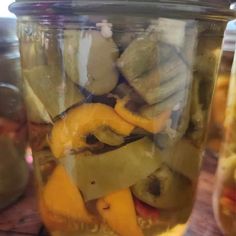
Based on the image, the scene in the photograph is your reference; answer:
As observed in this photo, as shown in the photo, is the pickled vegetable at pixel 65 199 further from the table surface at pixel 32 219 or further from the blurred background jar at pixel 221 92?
the blurred background jar at pixel 221 92

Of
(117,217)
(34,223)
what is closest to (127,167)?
(117,217)

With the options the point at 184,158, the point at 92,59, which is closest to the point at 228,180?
the point at 184,158

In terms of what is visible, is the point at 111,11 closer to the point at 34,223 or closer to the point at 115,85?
the point at 115,85

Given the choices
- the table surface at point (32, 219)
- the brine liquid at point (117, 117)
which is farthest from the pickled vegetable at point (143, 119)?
the table surface at point (32, 219)

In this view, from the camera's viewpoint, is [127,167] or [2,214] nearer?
[127,167]

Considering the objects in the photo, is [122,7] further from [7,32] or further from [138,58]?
[7,32]

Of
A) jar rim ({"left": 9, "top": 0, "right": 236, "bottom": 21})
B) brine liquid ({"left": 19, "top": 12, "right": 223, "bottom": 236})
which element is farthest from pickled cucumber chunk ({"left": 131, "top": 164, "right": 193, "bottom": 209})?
jar rim ({"left": 9, "top": 0, "right": 236, "bottom": 21})
